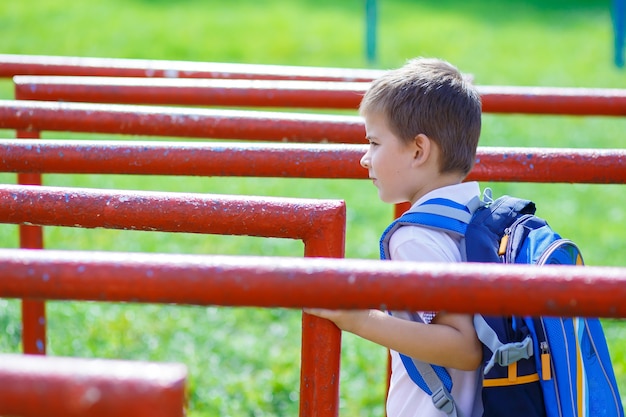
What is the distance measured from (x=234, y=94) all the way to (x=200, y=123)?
0.40m

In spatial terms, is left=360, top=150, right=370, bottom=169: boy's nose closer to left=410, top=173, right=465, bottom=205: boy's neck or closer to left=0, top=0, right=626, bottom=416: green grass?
left=410, top=173, right=465, bottom=205: boy's neck

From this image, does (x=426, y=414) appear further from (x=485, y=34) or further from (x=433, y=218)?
(x=485, y=34)

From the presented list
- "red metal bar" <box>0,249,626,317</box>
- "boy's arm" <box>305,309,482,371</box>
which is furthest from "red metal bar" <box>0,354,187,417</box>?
"boy's arm" <box>305,309,482,371</box>

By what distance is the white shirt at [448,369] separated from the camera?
1.50 m

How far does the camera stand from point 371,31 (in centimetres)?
996

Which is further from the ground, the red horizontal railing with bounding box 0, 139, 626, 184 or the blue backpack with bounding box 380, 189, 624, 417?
the red horizontal railing with bounding box 0, 139, 626, 184

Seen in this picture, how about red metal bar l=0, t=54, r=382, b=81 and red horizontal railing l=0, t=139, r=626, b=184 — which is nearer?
red horizontal railing l=0, t=139, r=626, b=184

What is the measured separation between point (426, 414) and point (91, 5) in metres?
12.1

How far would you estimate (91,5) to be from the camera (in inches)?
503

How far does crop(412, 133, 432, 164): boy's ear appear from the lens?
64.6 inches

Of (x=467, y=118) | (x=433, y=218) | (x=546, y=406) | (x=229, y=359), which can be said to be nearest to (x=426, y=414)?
(x=546, y=406)

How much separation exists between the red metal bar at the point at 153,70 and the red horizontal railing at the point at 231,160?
981 mm

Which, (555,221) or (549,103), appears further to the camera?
(555,221)

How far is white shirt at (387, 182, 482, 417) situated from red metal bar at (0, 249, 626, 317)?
1.44ft
